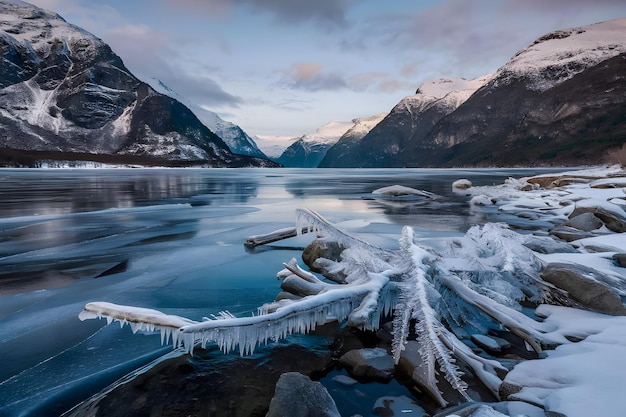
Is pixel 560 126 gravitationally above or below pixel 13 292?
above

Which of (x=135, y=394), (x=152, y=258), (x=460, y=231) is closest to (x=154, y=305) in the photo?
(x=135, y=394)

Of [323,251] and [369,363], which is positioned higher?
[323,251]

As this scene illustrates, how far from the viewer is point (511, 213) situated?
18.4 meters

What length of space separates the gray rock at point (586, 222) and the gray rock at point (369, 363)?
10823mm

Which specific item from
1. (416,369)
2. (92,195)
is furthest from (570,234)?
(92,195)

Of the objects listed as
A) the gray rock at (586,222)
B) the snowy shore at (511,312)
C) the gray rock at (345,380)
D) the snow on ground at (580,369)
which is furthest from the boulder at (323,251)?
the gray rock at (586,222)

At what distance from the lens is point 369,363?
3969 millimetres

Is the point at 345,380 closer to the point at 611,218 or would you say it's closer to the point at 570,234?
the point at 570,234

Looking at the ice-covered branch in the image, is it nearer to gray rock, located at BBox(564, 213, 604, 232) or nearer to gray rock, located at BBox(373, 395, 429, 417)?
gray rock, located at BBox(373, 395, 429, 417)

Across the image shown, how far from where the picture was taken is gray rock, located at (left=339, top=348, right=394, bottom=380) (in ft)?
A: 12.8

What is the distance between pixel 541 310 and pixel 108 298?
7.48m

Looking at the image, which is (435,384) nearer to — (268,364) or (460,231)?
(268,364)

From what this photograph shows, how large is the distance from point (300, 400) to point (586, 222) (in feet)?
41.3

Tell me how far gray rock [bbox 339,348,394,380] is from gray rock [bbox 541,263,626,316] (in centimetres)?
329
